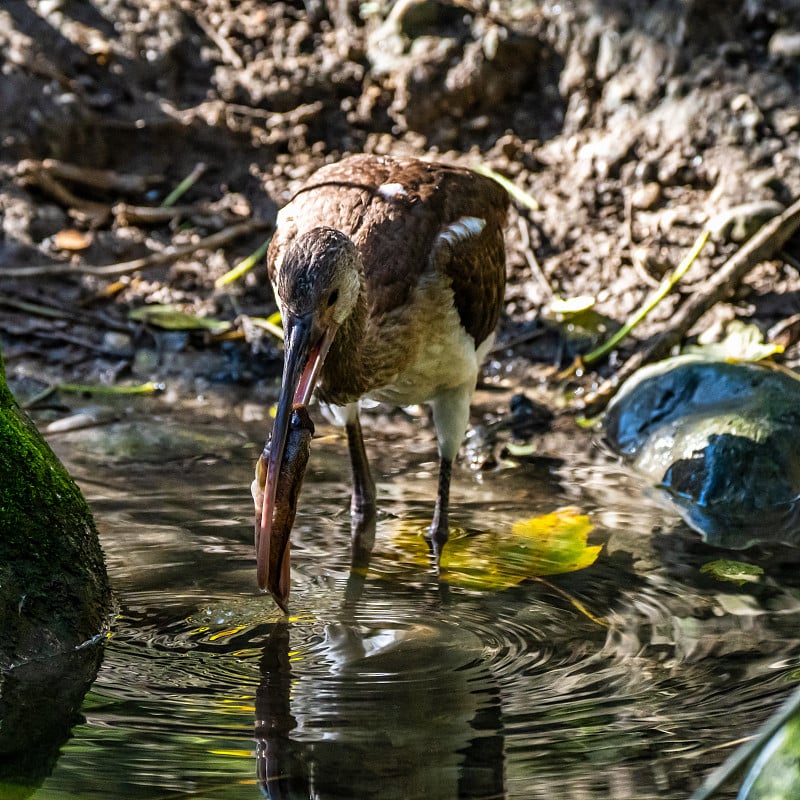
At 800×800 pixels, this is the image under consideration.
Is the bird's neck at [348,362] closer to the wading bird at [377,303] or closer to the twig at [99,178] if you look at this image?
the wading bird at [377,303]

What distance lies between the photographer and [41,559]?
3.96 m

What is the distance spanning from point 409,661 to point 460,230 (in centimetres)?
213

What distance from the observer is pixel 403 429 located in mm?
7223

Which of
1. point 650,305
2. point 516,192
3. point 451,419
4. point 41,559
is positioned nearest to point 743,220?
point 650,305

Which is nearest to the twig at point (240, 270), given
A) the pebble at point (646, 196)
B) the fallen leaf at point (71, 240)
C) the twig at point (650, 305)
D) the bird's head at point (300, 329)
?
the fallen leaf at point (71, 240)

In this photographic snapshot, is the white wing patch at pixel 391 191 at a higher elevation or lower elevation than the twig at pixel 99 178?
lower

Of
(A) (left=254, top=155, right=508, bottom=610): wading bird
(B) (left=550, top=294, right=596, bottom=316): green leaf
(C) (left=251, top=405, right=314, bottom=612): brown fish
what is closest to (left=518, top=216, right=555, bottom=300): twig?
(B) (left=550, top=294, right=596, bottom=316): green leaf

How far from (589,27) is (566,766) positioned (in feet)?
22.6

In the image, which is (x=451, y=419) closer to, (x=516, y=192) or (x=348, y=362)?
(x=348, y=362)

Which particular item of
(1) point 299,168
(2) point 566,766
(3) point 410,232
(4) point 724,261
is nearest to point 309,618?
(2) point 566,766

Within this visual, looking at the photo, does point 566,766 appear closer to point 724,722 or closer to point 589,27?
point 724,722

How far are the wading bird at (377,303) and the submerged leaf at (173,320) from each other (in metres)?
2.55

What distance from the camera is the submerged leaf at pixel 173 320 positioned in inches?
321

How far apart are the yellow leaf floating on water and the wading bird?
13 cm
